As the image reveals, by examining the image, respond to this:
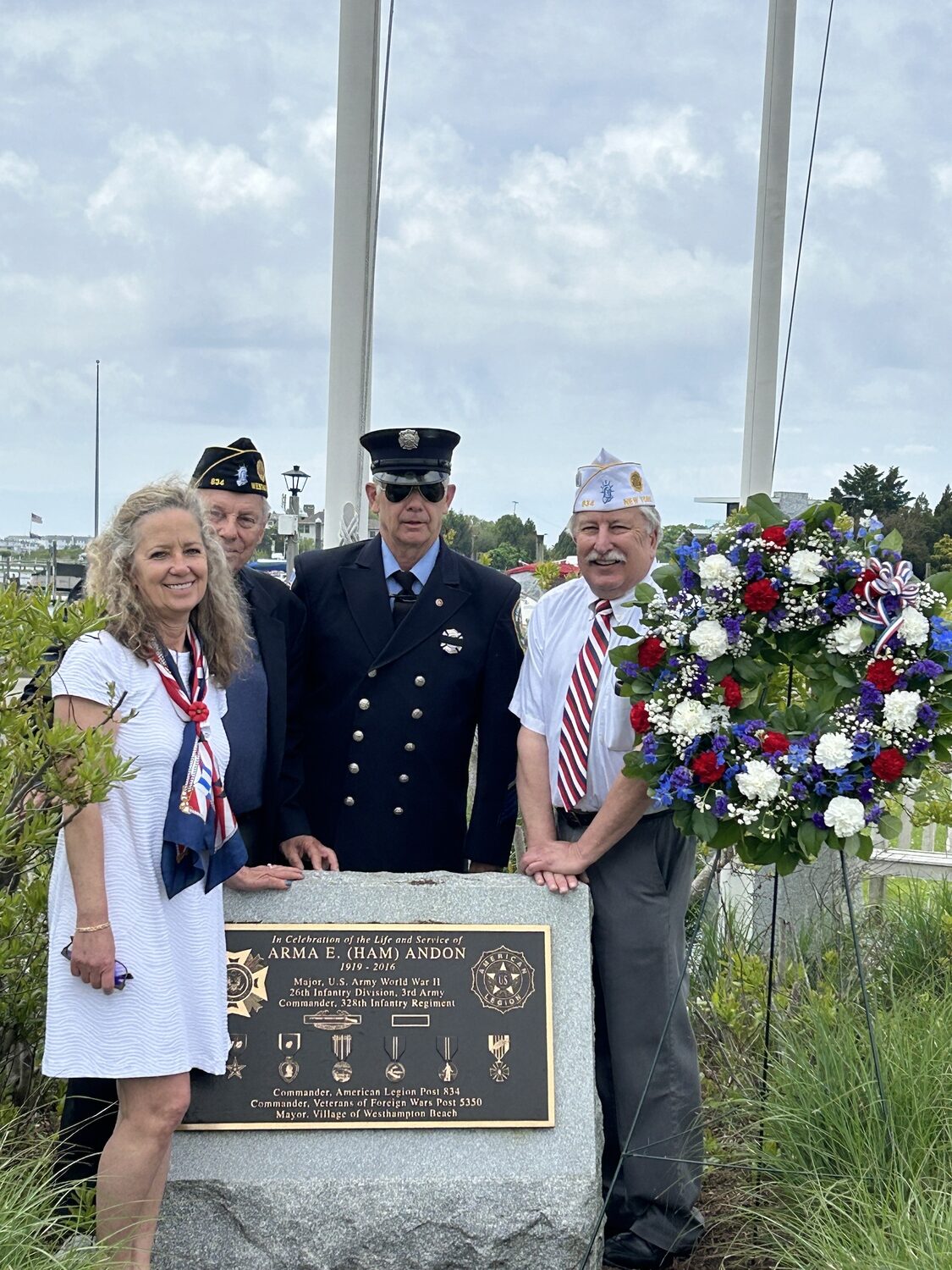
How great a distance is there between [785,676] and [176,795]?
2709mm

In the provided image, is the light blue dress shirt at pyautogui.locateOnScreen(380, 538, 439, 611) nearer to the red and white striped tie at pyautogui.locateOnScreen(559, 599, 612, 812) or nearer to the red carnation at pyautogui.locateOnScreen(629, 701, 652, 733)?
the red and white striped tie at pyautogui.locateOnScreen(559, 599, 612, 812)

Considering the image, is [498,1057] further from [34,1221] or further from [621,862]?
[34,1221]

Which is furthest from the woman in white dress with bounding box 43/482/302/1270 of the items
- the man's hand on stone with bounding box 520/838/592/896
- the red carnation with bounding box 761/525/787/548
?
the red carnation with bounding box 761/525/787/548

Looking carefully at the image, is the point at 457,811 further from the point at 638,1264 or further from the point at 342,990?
the point at 638,1264

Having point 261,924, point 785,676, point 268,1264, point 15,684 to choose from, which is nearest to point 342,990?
point 261,924

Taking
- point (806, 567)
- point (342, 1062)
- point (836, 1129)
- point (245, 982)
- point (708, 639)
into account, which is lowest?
point (836, 1129)

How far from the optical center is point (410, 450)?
4.34 metres

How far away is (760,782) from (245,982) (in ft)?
5.39

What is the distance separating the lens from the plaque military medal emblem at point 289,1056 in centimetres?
370

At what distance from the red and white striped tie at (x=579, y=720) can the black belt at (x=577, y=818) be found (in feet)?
0.17

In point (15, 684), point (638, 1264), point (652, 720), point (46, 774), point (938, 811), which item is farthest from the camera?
point (938, 811)

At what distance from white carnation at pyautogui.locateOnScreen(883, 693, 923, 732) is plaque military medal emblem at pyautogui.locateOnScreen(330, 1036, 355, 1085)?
1835 mm

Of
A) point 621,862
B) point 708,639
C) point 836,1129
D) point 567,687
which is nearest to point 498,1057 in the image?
point 621,862

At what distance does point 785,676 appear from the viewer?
16.5ft
